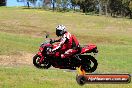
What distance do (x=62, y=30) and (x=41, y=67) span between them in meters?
0.78

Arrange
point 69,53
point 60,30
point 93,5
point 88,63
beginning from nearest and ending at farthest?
point 60,30 < point 69,53 < point 88,63 < point 93,5

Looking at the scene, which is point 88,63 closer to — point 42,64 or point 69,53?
point 69,53

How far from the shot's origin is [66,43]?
671cm

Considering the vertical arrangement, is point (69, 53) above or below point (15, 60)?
above

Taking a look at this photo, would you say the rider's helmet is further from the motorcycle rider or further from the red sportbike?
the red sportbike

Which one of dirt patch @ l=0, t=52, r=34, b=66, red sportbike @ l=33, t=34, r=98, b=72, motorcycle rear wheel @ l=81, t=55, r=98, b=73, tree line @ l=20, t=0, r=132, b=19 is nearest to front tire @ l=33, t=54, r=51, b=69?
red sportbike @ l=33, t=34, r=98, b=72

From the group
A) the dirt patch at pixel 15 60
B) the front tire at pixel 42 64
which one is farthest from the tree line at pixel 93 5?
the front tire at pixel 42 64

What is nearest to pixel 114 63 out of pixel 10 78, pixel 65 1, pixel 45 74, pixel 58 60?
pixel 45 74

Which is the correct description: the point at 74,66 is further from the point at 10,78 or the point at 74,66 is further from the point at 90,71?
the point at 10,78

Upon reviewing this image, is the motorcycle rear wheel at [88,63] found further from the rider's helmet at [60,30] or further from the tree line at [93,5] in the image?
the tree line at [93,5]

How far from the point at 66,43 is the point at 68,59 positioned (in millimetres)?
309

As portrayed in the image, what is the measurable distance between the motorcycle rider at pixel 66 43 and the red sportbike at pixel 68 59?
0.10m

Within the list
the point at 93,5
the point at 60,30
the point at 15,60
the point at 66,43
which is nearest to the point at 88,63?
the point at 66,43

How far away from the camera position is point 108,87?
1934 cm
